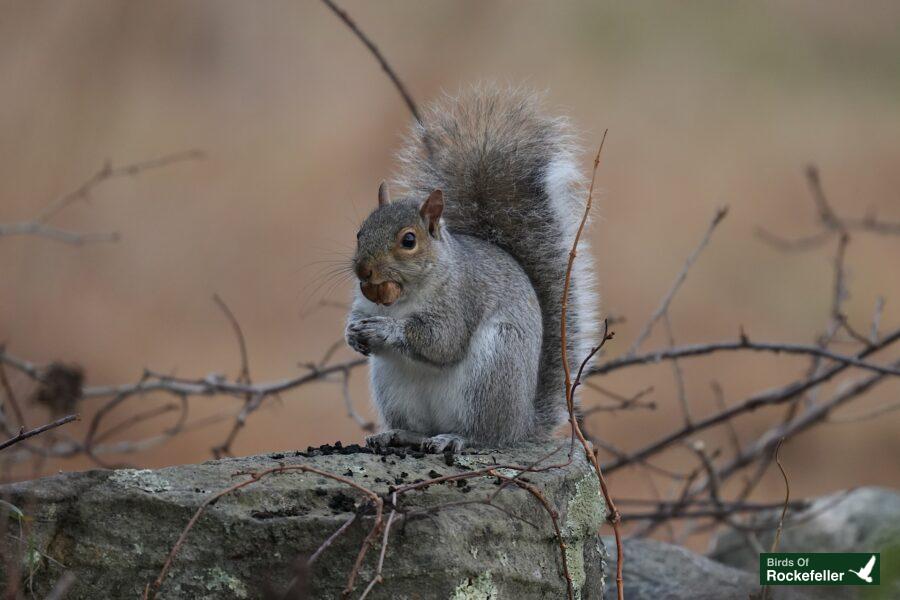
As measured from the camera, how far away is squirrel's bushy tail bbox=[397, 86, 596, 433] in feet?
7.06

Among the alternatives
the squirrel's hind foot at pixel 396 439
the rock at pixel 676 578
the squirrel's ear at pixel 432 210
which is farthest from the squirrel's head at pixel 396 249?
the rock at pixel 676 578

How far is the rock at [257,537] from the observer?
128 centimetres

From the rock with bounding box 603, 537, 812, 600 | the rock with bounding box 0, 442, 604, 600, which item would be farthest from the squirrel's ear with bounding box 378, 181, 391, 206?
the rock with bounding box 603, 537, 812, 600

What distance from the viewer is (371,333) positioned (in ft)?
5.97

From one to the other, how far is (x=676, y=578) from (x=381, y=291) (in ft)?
2.69

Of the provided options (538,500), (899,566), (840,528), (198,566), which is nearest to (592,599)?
(538,500)

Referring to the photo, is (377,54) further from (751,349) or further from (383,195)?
(751,349)

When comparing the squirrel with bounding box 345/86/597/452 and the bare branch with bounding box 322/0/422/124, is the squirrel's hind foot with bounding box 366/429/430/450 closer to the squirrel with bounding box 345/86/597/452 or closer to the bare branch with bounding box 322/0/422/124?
the squirrel with bounding box 345/86/597/452

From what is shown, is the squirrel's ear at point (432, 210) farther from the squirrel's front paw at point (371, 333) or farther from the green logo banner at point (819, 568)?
the green logo banner at point (819, 568)

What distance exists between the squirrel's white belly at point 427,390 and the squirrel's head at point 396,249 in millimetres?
127

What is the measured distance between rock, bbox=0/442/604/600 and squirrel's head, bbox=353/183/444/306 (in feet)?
1.43

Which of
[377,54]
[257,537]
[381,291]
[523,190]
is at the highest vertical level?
[377,54]

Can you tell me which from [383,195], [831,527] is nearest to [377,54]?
[383,195]

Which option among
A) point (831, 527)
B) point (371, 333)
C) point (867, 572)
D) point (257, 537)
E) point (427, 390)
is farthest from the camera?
point (831, 527)
